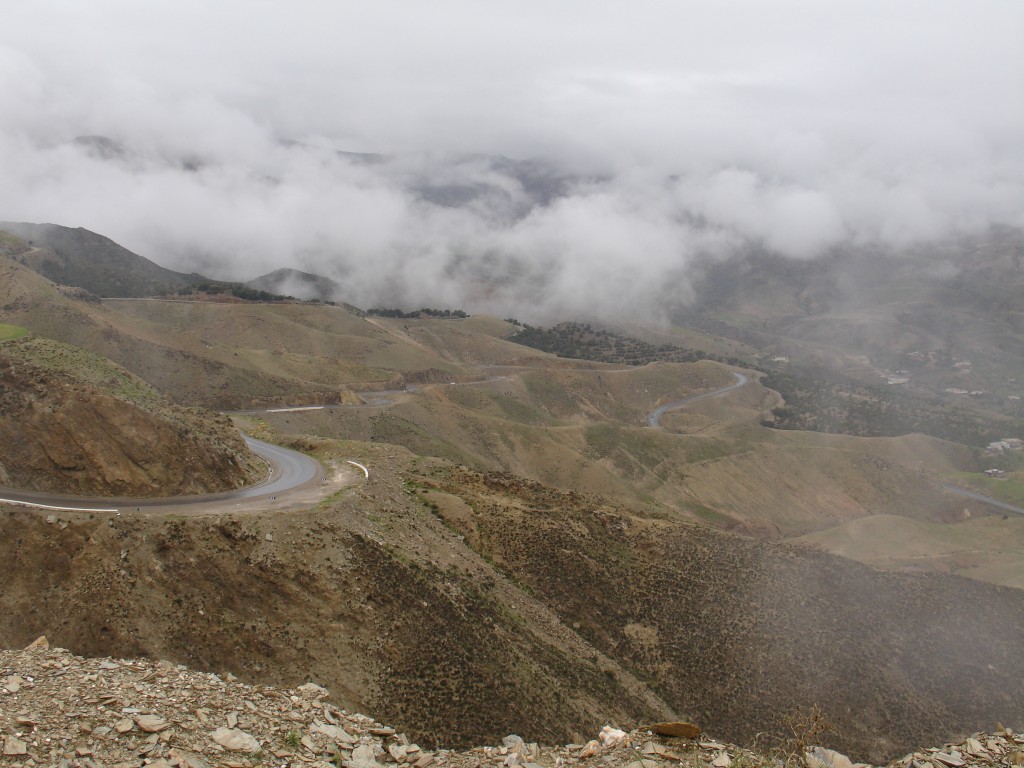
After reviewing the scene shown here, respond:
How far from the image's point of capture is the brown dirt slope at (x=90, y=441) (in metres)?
37.8

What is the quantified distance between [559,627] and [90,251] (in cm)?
19775

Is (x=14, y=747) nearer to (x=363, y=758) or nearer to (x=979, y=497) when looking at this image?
(x=363, y=758)

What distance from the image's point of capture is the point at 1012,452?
146 m

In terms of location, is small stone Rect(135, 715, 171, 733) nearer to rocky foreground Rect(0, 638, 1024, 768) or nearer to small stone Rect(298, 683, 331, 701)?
rocky foreground Rect(0, 638, 1024, 768)

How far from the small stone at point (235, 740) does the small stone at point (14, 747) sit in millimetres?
3414

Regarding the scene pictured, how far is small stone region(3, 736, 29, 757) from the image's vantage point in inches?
529

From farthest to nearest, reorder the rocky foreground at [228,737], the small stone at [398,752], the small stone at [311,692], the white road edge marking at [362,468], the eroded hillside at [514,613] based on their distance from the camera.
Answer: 1. the white road edge marking at [362,468]
2. the eroded hillside at [514,613]
3. the small stone at [311,692]
4. the small stone at [398,752]
5. the rocky foreground at [228,737]

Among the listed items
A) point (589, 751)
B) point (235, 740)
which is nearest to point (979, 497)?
point (589, 751)

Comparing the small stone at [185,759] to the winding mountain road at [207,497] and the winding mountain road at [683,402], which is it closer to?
the winding mountain road at [207,497]

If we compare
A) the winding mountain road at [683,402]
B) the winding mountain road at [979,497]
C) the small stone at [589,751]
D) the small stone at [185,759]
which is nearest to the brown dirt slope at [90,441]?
the small stone at [185,759]

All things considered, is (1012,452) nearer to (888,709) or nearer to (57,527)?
(888,709)

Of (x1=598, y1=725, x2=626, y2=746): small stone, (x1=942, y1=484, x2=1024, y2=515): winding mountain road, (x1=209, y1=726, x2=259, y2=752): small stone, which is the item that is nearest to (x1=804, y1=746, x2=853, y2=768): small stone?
(x1=598, y1=725, x2=626, y2=746): small stone

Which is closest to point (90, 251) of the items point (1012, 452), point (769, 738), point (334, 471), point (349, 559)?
point (334, 471)

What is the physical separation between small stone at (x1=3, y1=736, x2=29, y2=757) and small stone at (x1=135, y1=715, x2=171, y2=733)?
2.06 m
